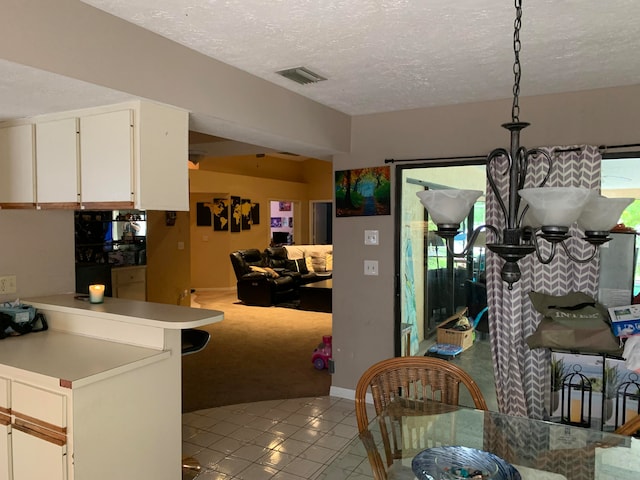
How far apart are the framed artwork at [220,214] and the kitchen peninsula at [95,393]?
7.31 meters

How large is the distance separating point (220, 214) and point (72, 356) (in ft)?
25.9

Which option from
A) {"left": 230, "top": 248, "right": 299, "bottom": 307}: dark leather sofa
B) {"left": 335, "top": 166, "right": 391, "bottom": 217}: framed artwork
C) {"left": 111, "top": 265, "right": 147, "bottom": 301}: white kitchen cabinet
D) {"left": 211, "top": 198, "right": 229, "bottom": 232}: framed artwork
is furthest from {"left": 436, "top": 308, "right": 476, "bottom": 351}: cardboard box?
{"left": 211, "top": 198, "right": 229, "bottom": 232}: framed artwork

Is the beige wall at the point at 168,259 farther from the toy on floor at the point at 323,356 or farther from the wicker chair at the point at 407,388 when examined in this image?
the wicker chair at the point at 407,388

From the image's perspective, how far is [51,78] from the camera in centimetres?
197

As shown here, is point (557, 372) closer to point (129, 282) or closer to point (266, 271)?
point (129, 282)

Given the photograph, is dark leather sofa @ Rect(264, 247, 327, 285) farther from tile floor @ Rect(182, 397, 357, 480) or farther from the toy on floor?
tile floor @ Rect(182, 397, 357, 480)

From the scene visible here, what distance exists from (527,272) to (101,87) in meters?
2.81

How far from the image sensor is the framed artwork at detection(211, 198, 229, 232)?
33.1 feet

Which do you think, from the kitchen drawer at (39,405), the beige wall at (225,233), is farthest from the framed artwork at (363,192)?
the beige wall at (225,233)

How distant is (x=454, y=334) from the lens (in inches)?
152

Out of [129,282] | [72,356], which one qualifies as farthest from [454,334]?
[129,282]

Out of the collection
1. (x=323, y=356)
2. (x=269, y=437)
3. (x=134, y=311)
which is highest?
(x=134, y=311)

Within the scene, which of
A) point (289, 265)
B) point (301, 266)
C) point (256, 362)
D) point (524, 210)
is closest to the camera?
point (524, 210)

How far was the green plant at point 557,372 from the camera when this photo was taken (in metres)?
3.05
